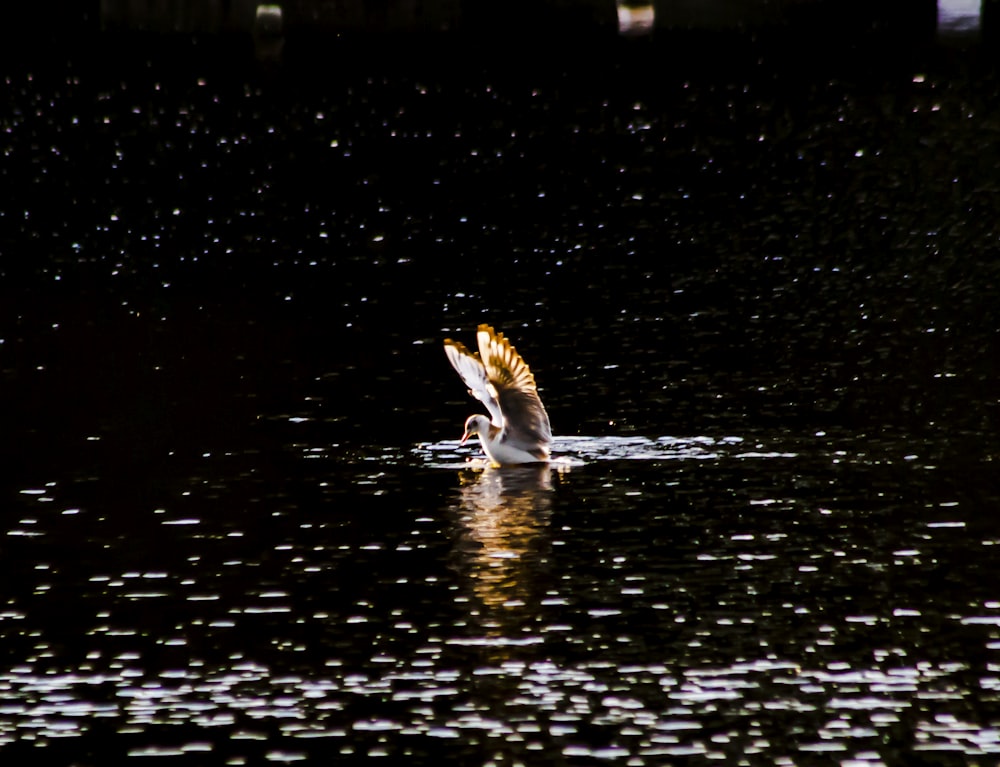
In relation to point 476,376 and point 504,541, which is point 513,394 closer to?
point 476,376

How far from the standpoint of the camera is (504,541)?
888 inches

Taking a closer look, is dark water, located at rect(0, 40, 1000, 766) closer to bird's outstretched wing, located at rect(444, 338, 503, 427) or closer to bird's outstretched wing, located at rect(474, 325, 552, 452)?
bird's outstretched wing, located at rect(474, 325, 552, 452)

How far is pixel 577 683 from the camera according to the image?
1798 cm

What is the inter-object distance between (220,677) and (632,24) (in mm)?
83172

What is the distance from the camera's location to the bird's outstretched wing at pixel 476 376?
86.3ft

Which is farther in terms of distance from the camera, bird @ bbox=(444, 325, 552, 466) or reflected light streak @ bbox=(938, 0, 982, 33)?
reflected light streak @ bbox=(938, 0, 982, 33)

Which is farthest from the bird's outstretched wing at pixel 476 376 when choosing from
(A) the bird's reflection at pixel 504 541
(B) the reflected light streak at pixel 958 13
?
(B) the reflected light streak at pixel 958 13

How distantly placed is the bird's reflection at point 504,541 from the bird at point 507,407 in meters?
0.24

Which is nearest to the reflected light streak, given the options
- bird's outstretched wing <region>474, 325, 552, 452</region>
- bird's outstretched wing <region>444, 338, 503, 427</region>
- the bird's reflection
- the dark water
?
the dark water

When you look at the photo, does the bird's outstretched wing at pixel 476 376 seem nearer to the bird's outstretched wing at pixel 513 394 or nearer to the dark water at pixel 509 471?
the bird's outstretched wing at pixel 513 394

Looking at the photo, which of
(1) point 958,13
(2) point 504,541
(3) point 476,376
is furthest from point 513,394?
(1) point 958,13

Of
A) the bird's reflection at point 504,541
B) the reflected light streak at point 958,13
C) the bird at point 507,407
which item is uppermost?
the reflected light streak at point 958,13

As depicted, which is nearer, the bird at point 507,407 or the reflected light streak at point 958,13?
the bird at point 507,407

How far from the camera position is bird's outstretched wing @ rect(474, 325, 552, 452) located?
1033 inches
